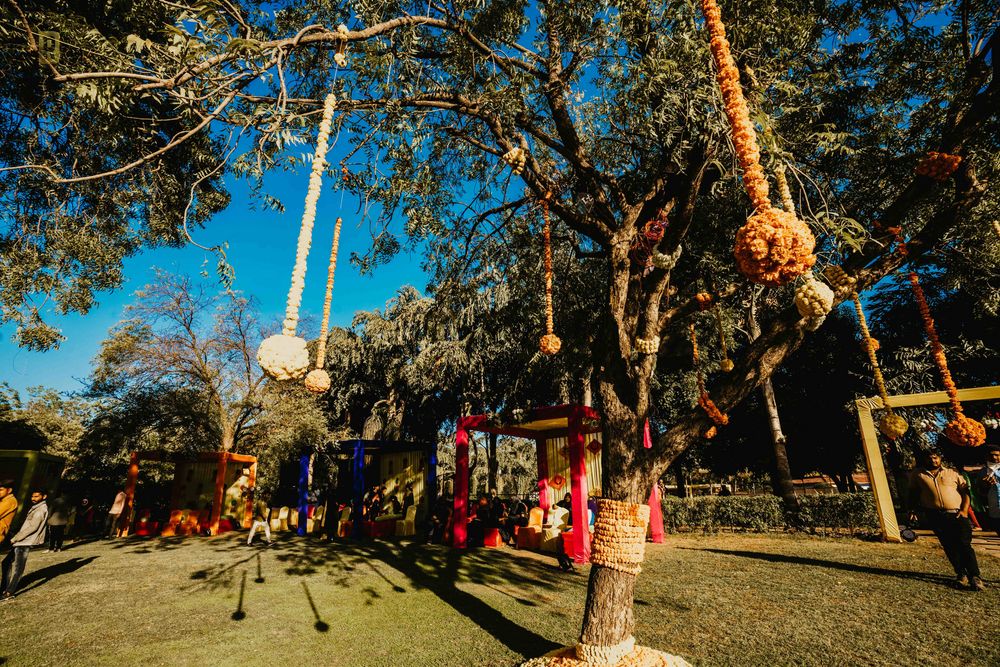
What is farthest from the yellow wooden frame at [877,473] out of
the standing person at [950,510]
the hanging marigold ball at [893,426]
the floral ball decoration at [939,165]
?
the floral ball decoration at [939,165]

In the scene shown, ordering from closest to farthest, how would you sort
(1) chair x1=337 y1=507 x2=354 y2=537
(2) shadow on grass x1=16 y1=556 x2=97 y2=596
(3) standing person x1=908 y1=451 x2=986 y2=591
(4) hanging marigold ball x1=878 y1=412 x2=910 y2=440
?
(4) hanging marigold ball x1=878 y1=412 x2=910 y2=440
(3) standing person x1=908 y1=451 x2=986 y2=591
(2) shadow on grass x1=16 y1=556 x2=97 y2=596
(1) chair x1=337 y1=507 x2=354 y2=537

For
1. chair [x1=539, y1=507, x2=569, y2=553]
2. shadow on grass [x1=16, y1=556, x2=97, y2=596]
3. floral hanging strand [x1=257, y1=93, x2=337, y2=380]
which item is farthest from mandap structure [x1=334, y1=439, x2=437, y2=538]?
floral hanging strand [x1=257, y1=93, x2=337, y2=380]

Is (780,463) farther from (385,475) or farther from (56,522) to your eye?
(56,522)

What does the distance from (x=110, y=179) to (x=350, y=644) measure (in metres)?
7.40

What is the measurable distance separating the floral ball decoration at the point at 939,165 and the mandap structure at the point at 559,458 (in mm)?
5108

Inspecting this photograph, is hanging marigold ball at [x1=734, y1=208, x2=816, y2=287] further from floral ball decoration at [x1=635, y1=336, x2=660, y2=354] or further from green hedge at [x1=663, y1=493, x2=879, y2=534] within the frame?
green hedge at [x1=663, y1=493, x2=879, y2=534]

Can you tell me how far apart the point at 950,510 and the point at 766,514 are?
8.31 m

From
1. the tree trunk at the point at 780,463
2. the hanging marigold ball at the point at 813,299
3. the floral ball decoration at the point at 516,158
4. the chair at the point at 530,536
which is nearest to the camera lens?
the hanging marigold ball at the point at 813,299

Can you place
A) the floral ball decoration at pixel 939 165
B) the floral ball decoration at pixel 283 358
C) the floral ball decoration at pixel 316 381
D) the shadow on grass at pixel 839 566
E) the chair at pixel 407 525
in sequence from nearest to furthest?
the floral ball decoration at pixel 283 358 < the floral ball decoration at pixel 316 381 < the floral ball decoration at pixel 939 165 < the shadow on grass at pixel 839 566 < the chair at pixel 407 525

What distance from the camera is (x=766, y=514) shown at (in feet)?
44.7

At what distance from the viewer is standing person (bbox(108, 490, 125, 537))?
1430 centimetres

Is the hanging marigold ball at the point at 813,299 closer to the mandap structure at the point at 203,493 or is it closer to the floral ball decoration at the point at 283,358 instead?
the floral ball decoration at the point at 283,358

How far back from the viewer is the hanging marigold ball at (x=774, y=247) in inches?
73.0

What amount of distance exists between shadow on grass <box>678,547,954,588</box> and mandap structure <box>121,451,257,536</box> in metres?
14.7
